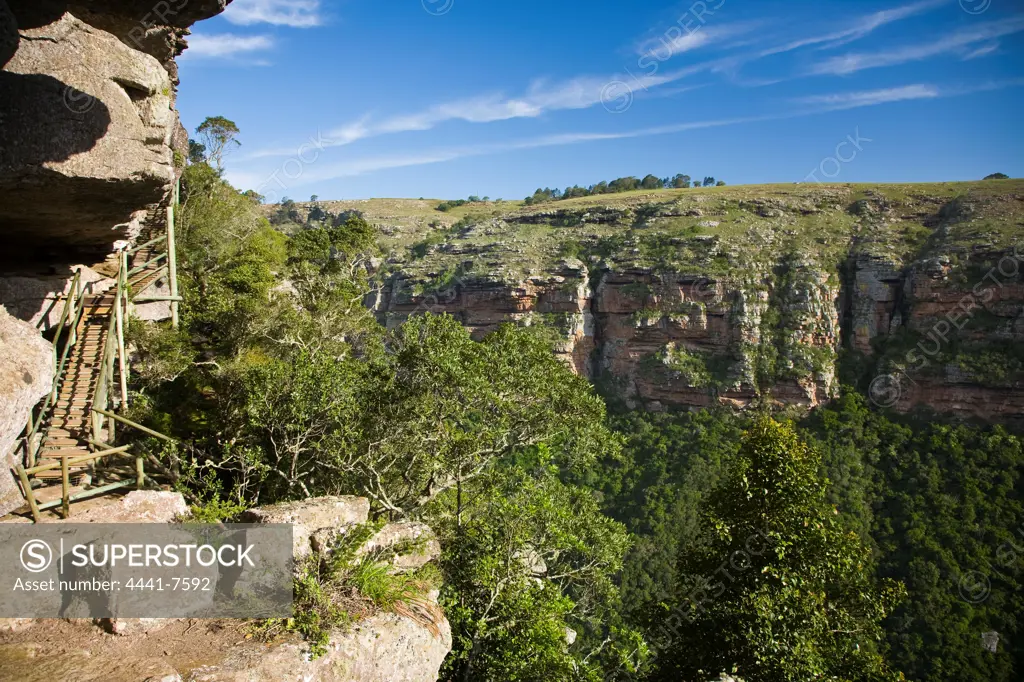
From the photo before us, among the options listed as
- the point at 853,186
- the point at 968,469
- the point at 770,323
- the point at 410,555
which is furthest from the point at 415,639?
the point at 853,186

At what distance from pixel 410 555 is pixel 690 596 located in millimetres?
5573

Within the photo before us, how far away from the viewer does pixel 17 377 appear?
6.08 metres

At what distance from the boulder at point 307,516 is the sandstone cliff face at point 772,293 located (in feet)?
170

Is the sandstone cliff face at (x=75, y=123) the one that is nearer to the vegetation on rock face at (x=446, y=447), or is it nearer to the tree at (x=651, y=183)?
the vegetation on rock face at (x=446, y=447)

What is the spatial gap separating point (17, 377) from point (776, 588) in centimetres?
1071

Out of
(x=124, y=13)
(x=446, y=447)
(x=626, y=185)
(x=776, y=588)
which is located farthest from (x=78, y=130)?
(x=626, y=185)

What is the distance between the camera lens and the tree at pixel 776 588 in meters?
9.20

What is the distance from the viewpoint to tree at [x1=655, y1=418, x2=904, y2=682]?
9.20 m

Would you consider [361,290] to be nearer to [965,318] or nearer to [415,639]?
[415,639]

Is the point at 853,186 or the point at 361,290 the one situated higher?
the point at 853,186

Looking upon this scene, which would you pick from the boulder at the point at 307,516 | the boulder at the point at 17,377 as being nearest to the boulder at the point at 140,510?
the boulder at the point at 307,516

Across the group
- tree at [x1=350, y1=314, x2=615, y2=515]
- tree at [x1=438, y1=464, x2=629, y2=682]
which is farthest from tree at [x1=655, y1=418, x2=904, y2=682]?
tree at [x1=350, y1=314, x2=615, y2=515]

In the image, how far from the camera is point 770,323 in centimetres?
6228

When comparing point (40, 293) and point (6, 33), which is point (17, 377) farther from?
point (40, 293)
